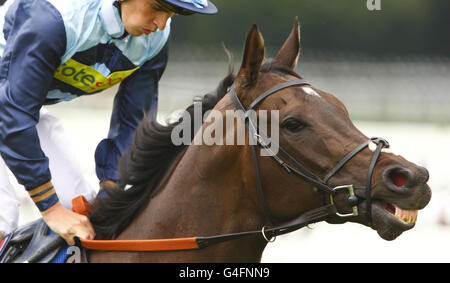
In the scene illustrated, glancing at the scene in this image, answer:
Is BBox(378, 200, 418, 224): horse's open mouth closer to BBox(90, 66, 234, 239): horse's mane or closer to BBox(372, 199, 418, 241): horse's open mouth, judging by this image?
BBox(372, 199, 418, 241): horse's open mouth

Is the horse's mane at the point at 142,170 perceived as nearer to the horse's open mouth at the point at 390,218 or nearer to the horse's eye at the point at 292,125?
the horse's eye at the point at 292,125

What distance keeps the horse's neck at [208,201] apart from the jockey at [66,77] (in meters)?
0.34

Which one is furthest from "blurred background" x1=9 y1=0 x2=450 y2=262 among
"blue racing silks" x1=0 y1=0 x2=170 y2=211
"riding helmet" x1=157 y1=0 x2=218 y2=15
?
"riding helmet" x1=157 y1=0 x2=218 y2=15

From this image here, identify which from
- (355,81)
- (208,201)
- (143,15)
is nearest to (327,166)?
(208,201)

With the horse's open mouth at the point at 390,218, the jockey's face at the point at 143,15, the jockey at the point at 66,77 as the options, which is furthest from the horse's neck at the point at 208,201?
the jockey's face at the point at 143,15

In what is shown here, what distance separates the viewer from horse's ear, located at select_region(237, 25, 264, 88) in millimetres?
2371

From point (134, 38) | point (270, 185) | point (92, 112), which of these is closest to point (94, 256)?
point (270, 185)

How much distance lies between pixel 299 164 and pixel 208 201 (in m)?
0.39

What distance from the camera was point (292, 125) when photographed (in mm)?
2303

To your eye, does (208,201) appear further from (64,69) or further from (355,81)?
(355,81)

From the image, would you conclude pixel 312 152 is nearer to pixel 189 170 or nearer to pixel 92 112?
pixel 189 170

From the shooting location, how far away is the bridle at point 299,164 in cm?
223

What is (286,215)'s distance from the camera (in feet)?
7.76

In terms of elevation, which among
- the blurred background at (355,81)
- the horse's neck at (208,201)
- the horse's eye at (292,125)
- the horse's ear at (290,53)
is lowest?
the blurred background at (355,81)
